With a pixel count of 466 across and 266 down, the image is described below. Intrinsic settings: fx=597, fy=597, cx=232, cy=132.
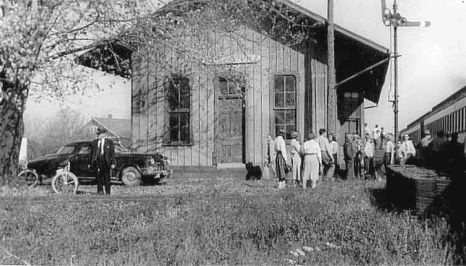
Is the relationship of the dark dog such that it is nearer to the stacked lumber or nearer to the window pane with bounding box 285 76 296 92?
the window pane with bounding box 285 76 296 92

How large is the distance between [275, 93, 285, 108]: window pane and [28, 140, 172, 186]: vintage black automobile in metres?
4.61

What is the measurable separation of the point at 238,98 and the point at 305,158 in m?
6.51

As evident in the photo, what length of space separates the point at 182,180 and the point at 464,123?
9.00 m

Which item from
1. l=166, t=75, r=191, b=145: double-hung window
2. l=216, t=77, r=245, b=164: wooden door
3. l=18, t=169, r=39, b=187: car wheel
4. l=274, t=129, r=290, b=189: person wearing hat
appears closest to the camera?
l=274, t=129, r=290, b=189: person wearing hat

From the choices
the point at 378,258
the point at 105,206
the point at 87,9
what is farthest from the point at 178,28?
the point at 378,258

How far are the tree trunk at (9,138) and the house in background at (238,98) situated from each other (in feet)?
18.1

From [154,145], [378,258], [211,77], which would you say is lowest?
[378,258]

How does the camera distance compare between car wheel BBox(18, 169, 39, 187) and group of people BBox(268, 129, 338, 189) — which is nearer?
group of people BBox(268, 129, 338, 189)

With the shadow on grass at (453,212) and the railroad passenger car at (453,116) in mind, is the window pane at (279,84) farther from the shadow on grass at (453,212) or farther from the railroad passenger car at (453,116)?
the shadow on grass at (453,212)

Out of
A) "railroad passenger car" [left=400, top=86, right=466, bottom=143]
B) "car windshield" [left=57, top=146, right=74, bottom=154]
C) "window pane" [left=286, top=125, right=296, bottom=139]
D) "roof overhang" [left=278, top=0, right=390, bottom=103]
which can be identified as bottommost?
"car windshield" [left=57, top=146, right=74, bottom=154]

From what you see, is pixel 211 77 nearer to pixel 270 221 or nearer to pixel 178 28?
pixel 178 28

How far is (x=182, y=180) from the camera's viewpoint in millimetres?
19938

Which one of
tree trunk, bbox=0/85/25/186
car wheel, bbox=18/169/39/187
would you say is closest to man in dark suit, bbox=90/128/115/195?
tree trunk, bbox=0/85/25/186

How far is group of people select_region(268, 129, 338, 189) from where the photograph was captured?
47.6ft
